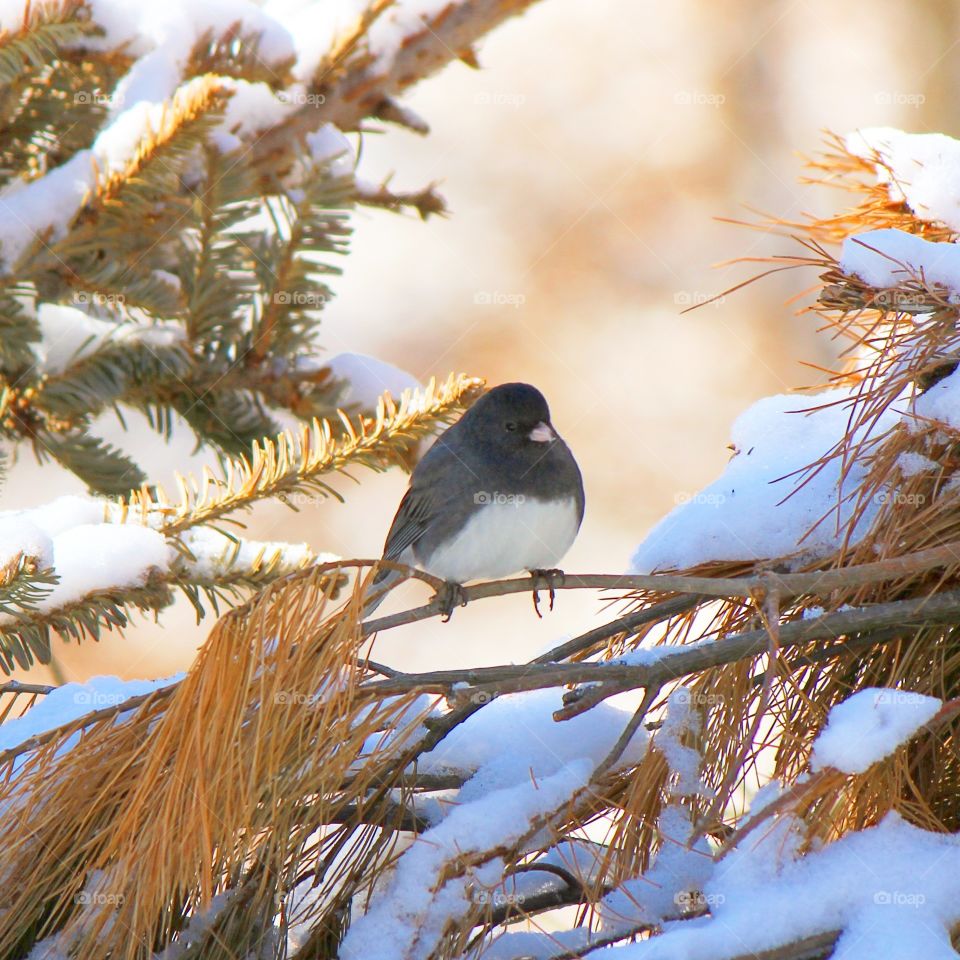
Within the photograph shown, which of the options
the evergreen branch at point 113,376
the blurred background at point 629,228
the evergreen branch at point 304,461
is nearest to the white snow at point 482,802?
the evergreen branch at point 304,461

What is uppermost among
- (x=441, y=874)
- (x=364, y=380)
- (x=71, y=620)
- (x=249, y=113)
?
(x=249, y=113)

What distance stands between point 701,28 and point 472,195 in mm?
1440

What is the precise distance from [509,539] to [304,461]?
1.64 feet

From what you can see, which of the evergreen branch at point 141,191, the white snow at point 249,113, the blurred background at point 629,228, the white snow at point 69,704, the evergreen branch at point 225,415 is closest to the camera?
the white snow at point 69,704

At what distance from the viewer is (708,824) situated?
965mm

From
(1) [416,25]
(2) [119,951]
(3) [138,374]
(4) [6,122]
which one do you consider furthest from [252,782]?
(1) [416,25]

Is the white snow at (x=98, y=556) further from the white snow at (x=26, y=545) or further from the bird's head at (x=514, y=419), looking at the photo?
the bird's head at (x=514, y=419)

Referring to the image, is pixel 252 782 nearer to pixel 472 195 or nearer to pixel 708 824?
pixel 708 824

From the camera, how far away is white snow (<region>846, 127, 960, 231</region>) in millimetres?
1339

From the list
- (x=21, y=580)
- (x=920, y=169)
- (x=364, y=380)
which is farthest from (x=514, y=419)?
(x=21, y=580)

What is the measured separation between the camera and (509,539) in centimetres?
183

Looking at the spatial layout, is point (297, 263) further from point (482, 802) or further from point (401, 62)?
point (482, 802)

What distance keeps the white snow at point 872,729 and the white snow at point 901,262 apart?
44cm

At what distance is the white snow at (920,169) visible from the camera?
52.7 inches
